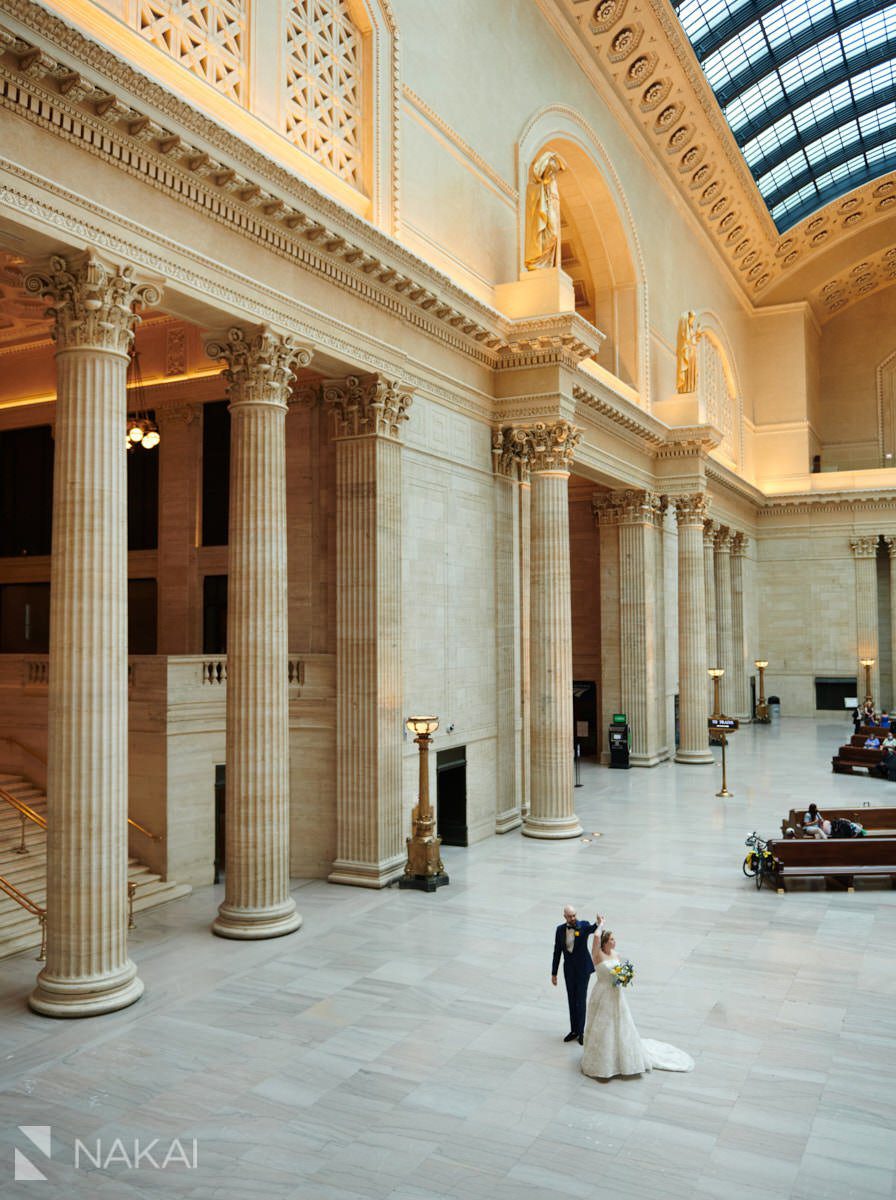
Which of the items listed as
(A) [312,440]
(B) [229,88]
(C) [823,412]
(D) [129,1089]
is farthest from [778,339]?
(D) [129,1089]

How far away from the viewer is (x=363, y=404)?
14.5m

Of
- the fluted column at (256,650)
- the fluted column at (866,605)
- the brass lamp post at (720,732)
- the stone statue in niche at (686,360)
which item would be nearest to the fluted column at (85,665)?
the fluted column at (256,650)

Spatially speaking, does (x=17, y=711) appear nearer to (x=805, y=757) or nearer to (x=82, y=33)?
(x=82, y=33)

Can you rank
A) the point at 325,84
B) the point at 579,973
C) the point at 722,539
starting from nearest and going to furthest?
the point at 579,973 < the point at 325,84 < the point at 722,539

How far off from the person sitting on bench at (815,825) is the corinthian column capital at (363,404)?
29.9ft

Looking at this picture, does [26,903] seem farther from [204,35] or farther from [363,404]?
[204,35]

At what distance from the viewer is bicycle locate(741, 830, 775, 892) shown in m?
14.3

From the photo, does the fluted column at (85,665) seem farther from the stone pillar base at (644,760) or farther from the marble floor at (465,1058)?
the stone pillar base at (644,760)

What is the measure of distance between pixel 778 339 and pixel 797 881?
32937 mm

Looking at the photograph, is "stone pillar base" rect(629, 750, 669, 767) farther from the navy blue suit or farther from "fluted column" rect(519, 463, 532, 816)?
the navy blue suit

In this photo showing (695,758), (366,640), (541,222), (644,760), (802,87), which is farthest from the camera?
(802,87)

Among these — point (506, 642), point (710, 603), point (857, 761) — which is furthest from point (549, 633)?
point (710, 603)

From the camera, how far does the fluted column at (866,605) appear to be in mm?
41062

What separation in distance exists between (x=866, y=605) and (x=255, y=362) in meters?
35.8
